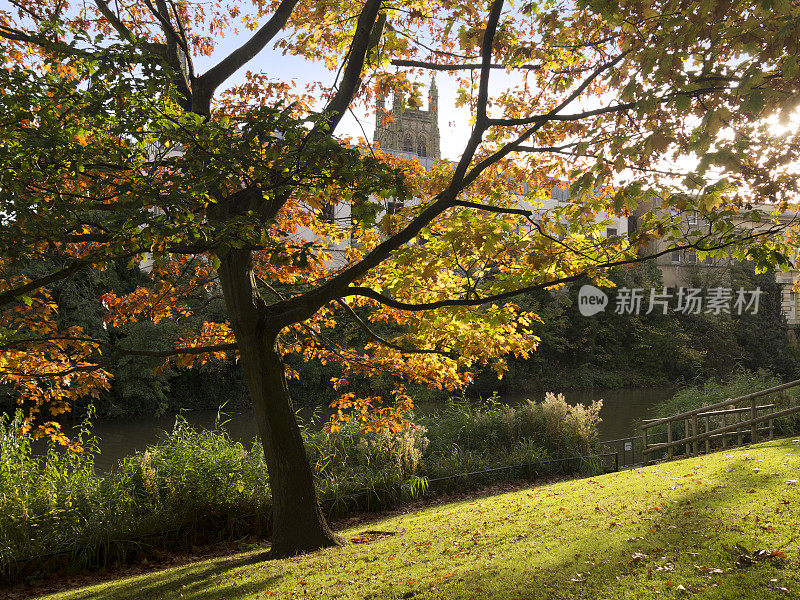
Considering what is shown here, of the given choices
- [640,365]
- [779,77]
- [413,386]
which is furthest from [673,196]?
[640,365]

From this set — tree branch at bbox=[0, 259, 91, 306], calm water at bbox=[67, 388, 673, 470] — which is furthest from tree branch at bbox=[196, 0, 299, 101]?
calm water at bbox=[67, 388, 673, 470]

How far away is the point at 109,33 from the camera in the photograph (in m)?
8.43

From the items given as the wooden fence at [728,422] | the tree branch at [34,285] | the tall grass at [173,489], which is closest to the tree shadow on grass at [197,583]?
the tall grass at [173,489]

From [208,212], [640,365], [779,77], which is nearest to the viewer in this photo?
[779,77]

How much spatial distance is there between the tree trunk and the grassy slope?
389mm

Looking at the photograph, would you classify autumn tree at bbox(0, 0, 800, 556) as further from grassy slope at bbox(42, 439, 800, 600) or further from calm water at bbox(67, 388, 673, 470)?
calm water at bbox(67, 388, 673, 470)

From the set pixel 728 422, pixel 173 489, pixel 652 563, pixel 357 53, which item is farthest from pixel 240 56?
pixel 728 422

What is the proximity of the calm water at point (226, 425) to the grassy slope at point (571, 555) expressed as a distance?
10101 mm

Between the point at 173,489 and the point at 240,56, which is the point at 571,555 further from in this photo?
the point at 240,56

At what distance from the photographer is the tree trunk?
640 cm

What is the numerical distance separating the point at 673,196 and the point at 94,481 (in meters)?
7.73

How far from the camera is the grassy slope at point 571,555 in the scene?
4.11m

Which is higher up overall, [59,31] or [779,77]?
[59,31]

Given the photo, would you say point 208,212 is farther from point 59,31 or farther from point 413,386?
point 413,386
